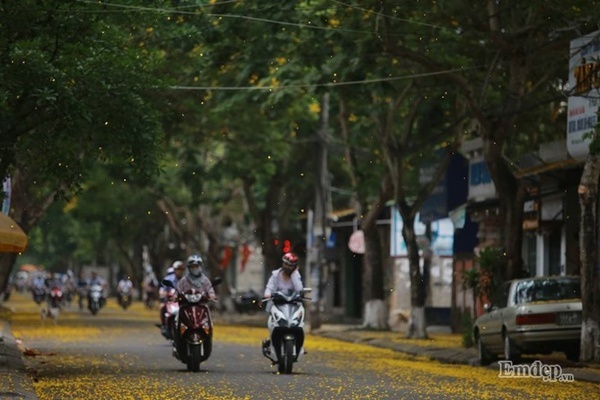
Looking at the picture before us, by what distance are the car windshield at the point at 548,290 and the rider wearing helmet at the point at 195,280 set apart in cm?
534

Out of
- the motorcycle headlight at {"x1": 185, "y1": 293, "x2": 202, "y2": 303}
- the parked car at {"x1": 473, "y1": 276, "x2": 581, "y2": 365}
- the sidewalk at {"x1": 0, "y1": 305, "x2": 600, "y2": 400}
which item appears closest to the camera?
the sidewalk at {"x1": 0, "y1": 305, "x2": 600, "y2": 400}

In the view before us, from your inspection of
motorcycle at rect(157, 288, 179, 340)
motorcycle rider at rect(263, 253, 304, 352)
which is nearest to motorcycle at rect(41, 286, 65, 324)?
motorcycle at rect(157, 288, 179, 340)

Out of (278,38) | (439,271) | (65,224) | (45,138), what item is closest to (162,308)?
(278,38)

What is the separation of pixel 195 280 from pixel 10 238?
6.29 meters

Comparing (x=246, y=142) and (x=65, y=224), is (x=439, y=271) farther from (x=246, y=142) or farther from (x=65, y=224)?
(x=65, y=224)

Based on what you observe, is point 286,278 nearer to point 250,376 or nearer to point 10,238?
point 250,376

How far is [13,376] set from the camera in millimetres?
20391

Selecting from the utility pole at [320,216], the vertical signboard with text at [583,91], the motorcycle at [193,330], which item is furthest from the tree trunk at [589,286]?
the utility pole at [320,216]

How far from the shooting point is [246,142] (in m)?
45.7

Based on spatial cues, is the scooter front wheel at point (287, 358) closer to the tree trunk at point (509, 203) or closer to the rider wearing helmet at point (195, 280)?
the rider wearing helmet at point (195, 280)

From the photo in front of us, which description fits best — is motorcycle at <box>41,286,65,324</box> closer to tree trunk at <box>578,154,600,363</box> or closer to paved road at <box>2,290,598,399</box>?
paved road at <box>2,290,598,399</box>

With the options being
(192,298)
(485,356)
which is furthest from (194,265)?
(485,356)

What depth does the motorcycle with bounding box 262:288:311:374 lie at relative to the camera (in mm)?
22406

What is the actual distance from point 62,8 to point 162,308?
13.1 m
